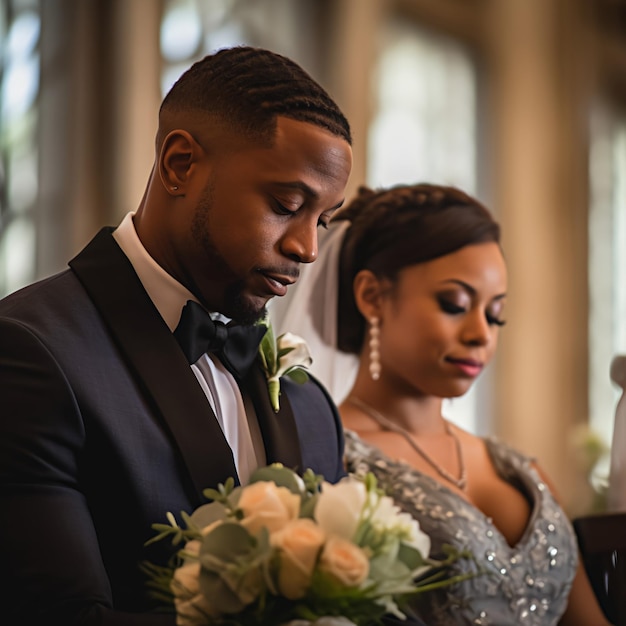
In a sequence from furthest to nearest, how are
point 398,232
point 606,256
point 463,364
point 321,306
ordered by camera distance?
point 606,256
point 321,306
point 398,232
point 463,364

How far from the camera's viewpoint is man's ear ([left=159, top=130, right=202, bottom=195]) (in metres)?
1.80

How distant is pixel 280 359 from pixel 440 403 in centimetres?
98

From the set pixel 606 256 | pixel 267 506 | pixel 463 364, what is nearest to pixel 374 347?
pixel 463 364

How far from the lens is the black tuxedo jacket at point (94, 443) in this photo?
1.48 meters

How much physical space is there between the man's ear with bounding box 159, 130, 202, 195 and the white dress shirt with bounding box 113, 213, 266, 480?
135 mm

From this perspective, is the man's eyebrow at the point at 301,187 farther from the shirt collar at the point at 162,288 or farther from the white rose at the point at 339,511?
the white rose at the point at 339,511

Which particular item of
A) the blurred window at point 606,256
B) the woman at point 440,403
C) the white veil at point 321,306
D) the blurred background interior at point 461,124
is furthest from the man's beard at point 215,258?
the blurred window at point 606,256

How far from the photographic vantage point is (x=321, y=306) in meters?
2.92

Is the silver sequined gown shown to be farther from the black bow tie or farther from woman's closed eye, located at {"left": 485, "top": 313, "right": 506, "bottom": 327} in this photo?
the black bow tie

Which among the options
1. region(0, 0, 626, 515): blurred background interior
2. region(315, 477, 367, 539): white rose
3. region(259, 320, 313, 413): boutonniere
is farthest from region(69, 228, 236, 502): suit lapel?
region(0, 0, 626, 515): blurred background interior

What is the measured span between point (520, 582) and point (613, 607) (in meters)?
0.24

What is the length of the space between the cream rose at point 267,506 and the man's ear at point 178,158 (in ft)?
1.98

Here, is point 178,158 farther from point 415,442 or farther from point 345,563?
point 415,442

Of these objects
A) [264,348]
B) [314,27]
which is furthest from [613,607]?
[314,27]
